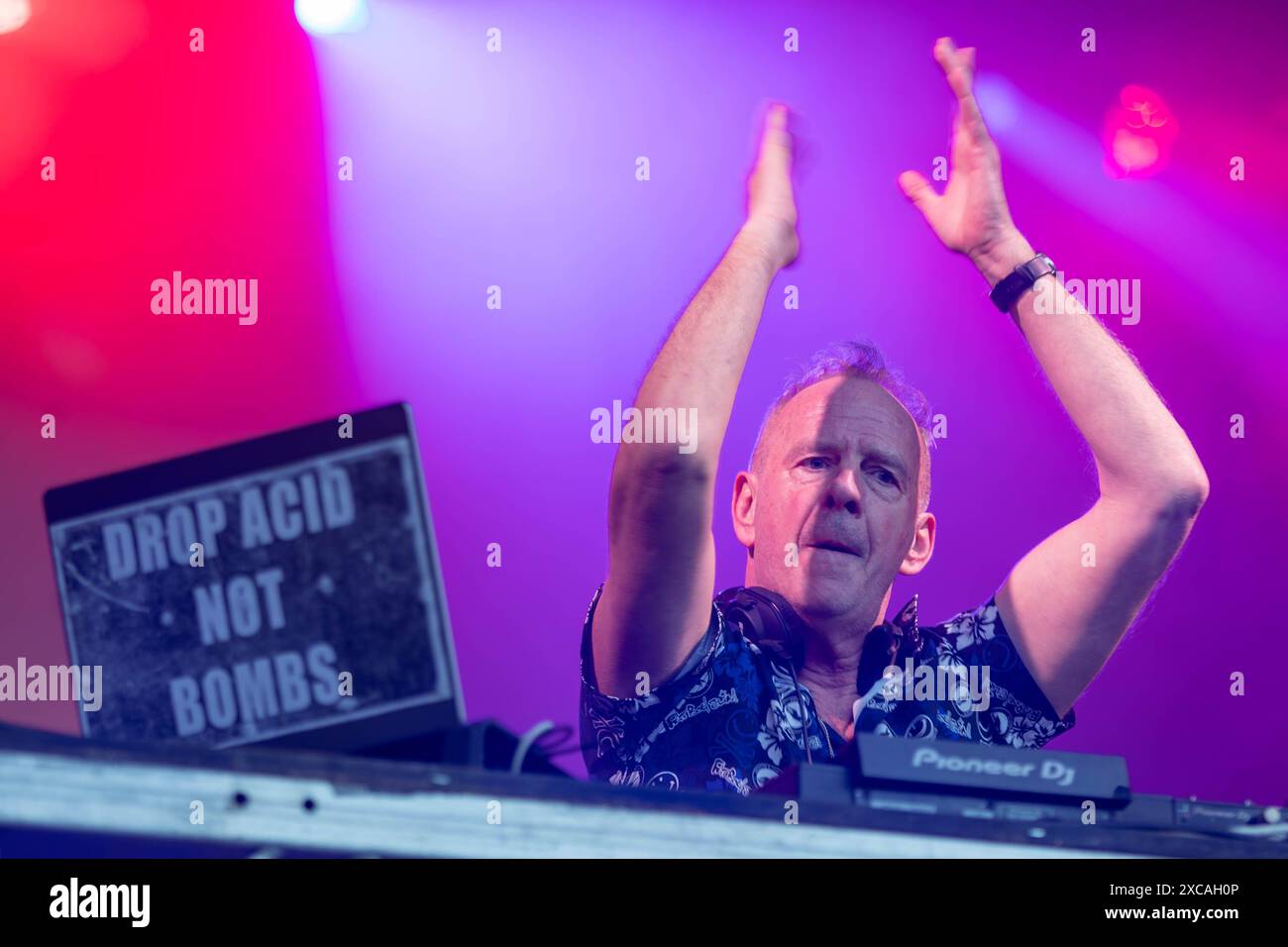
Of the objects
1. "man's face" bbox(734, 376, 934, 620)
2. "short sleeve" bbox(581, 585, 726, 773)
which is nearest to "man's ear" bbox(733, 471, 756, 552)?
"man's face" bbox(734, 376, 934, 620)

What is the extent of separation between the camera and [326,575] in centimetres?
93

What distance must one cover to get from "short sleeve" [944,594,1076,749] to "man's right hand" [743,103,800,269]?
738 millimetres

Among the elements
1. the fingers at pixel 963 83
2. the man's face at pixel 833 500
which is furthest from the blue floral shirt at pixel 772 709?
the fingers at pixel 963 83

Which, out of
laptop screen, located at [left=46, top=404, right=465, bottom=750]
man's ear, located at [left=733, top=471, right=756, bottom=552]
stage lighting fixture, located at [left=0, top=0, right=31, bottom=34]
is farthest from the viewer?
stage lighting fixture, located at [left=0, top=0, right=31, bottom=34]

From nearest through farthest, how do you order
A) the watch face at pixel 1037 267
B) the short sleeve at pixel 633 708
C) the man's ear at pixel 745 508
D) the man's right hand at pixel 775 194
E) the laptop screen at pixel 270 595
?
the laptop screen at pixel 270 595, the short sleeve at pixel 633 708, the man's right hand at pixel 775 194, the watch face at pixel 1037 267, the man's ear at pixel 745 508

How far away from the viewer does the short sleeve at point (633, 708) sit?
1.88 metres

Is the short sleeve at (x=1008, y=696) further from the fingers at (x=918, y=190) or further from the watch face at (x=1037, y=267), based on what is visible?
the fingers at (x=918, y=190)

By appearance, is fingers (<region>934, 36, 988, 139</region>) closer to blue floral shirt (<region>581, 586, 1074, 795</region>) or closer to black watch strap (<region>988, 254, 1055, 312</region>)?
black watch strap (<region>988, 254, 1055, 312</region>)

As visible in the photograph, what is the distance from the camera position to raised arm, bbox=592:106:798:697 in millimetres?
1764

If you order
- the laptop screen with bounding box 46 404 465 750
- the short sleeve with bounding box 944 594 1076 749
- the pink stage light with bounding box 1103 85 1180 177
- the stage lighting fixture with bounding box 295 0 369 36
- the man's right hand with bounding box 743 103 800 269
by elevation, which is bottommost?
the short sleeve with bounding box 944 594 1076 749

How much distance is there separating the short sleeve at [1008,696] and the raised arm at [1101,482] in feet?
0.07
